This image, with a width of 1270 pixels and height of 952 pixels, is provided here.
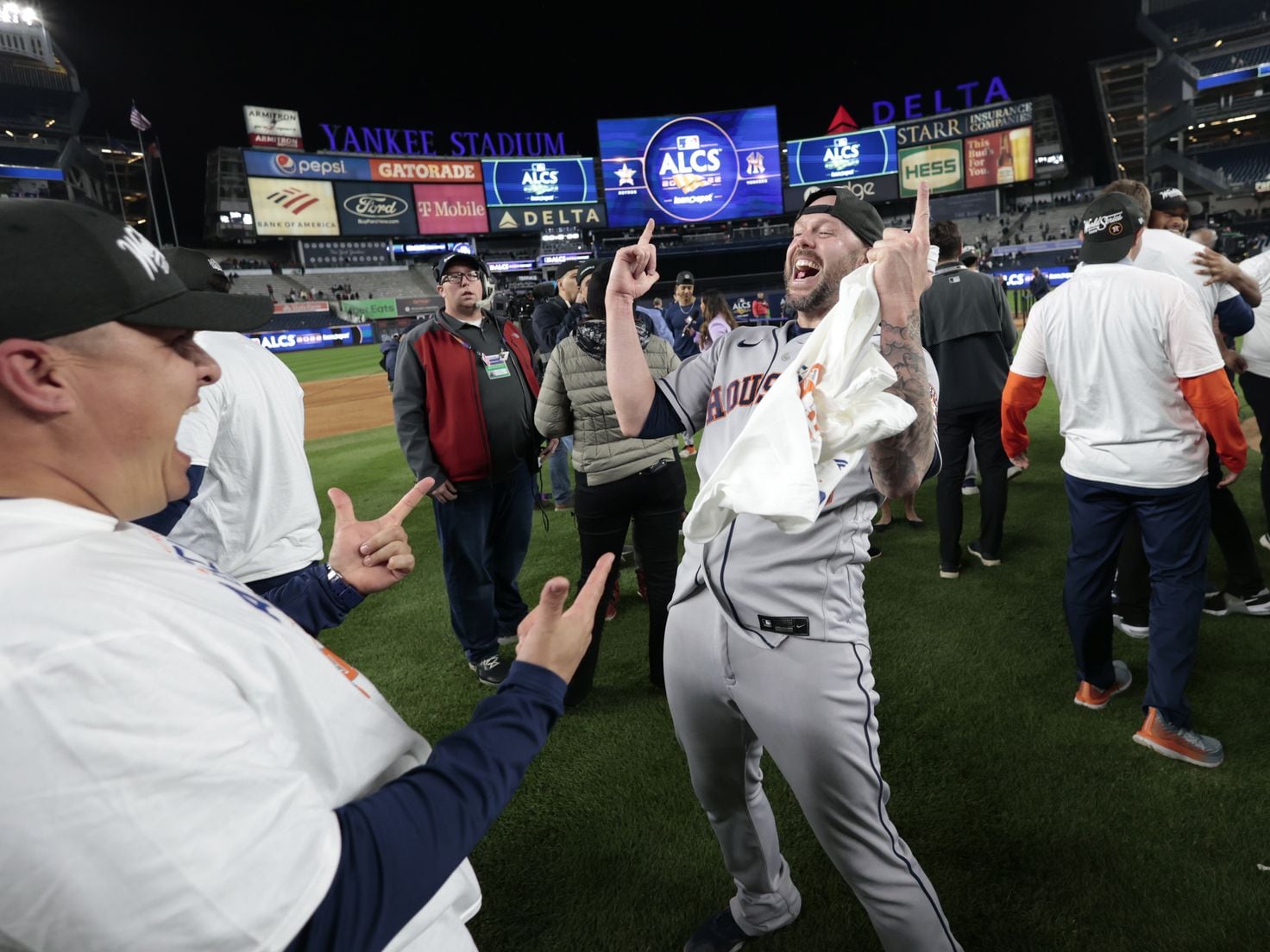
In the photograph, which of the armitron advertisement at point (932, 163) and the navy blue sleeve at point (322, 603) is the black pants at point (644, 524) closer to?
the navy blue sleeve at point (322, 603)

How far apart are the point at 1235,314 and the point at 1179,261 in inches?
13.9

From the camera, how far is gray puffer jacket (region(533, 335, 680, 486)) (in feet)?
11.7

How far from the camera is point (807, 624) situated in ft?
5.99

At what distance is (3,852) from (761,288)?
48.6 meters

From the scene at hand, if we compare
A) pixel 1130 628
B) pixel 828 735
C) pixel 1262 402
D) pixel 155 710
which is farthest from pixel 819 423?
pixel 1262 402

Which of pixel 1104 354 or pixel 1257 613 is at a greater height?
pixel 1104 354

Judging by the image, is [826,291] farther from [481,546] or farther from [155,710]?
[481,546]

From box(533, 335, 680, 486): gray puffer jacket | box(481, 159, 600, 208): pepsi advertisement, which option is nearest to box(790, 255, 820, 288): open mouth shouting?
box(533, 335, 680, 486): gray puffer jacket

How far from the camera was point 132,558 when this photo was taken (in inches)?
31.8

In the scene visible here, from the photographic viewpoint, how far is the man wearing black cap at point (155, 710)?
646mm

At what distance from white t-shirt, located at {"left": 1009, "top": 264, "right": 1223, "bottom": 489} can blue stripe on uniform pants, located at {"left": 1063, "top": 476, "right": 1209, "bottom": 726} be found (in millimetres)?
83

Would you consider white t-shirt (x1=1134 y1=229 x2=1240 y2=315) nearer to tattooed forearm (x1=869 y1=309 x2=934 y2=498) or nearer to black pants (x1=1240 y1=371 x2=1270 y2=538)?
black pants (x1=1240 y1=371 x2=1270 y2=538)

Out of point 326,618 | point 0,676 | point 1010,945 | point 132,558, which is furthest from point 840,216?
point 1010,945

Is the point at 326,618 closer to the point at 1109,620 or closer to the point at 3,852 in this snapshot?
the point at 3,852
